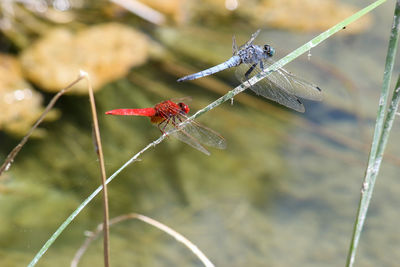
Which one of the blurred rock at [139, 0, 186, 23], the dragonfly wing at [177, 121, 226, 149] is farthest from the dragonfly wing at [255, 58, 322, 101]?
the blurred rock at [139, 0, 186, 23]

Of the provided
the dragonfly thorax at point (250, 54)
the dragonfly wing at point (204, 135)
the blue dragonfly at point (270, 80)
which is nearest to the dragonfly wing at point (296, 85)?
the blue dragonfly at point (270, 80)

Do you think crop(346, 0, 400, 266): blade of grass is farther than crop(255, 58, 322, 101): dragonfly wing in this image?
No

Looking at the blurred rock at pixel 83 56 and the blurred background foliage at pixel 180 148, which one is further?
the blurred rock at pixel 83 56

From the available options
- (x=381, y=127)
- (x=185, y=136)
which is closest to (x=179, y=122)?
(x=185, y=136)

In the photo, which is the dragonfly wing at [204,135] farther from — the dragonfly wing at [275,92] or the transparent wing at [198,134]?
the dragonfly wing at [275,92]

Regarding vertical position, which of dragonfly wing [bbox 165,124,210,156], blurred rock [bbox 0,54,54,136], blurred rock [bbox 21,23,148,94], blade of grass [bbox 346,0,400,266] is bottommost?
blade of grass [bbox 346,0,400,266]

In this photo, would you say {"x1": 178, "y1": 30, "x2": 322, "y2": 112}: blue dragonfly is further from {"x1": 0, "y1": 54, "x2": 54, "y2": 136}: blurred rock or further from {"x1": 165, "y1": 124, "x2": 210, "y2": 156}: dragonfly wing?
{"x1": 0, "y1": 54, "x2": 54, "y2": 136}: blurred rock

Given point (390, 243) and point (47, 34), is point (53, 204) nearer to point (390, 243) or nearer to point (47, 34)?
point (47, 34)

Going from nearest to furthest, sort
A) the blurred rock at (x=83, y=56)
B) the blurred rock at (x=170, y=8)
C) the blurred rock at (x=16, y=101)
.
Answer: the blurred rock at (x=16, y=101), the blurred rock at (x=83, y=56), the blurred rock at (x=170, y=8)

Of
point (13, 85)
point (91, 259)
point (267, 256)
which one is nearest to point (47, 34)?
point (13, 85)
